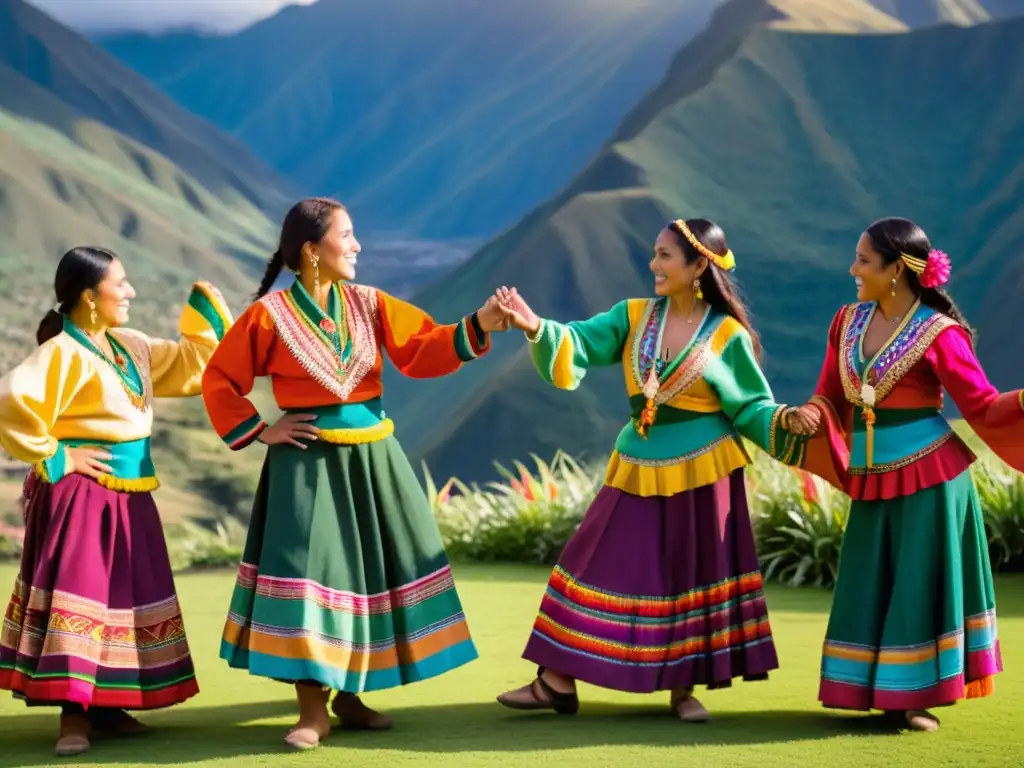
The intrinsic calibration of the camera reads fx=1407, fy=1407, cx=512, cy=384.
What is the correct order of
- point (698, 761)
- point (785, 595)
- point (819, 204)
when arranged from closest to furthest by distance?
1. point (698, 761)
2. point (785, 595)
3. point (819, 204)

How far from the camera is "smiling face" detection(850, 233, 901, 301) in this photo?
148 inches

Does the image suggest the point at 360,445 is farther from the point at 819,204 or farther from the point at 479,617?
the point at 819,204

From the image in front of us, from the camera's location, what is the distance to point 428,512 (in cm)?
386

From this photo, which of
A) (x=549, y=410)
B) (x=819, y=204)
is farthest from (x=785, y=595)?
(x=819, y=204)

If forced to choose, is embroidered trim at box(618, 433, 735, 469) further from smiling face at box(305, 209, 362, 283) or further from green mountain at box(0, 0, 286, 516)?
green mountain at box(0, 0, 286, 516)

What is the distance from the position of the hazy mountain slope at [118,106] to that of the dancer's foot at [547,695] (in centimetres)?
856

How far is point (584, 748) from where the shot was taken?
3.51 metres

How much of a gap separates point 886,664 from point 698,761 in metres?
0.63

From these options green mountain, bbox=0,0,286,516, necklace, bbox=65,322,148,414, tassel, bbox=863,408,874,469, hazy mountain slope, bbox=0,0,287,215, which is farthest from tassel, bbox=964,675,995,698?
→ hazy mountain slope, bbox=0,0,287,215

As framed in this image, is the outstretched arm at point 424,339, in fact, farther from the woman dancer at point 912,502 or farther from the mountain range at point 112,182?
the mountain range at point 112,182

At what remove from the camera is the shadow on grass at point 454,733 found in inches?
139

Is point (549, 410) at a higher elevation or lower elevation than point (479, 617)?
higher

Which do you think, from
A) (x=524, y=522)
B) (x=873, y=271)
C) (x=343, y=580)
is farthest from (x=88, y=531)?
(x=524, y=522)

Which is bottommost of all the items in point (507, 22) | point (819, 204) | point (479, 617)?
point (479, 617)
